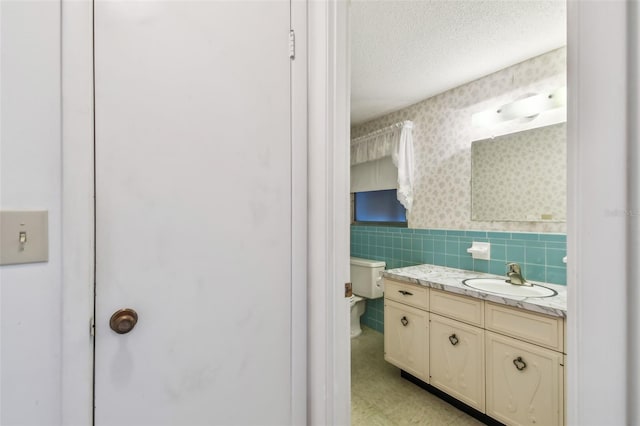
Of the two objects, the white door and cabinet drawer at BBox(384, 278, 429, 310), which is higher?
the white door

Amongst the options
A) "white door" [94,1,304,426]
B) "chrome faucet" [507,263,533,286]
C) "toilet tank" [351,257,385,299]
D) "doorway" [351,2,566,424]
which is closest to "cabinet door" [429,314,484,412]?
"chrome faucet" [507,263,533,286]

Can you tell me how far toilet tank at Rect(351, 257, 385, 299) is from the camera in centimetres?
286

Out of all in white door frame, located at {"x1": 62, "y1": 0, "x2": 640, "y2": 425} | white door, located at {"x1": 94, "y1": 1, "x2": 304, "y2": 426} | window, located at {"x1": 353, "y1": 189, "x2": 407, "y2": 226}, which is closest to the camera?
white door frame, located at {"x1": 62, "y1": 0, "x2": 640, "y2": 425}

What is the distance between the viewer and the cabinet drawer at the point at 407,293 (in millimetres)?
1996

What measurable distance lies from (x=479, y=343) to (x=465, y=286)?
0.33m

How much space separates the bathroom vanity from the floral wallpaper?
17.5 inches

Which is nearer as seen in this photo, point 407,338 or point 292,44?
point 292,44

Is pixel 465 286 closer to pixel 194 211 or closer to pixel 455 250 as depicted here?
pixel 455 250

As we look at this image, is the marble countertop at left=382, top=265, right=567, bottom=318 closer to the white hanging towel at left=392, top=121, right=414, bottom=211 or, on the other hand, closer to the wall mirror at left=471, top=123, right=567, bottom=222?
the wall mirror at left=471, top=123, right=567, bottom=222

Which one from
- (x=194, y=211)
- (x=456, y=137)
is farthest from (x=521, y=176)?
(x=194, y=211)

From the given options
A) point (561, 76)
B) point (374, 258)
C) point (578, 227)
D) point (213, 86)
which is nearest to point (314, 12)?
point (213, 86)

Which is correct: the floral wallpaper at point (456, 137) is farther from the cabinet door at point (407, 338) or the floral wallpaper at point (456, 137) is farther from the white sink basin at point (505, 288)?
the cabinet door at point (407, 338)

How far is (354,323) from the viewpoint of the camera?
9.91 ft

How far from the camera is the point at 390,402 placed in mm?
1938
